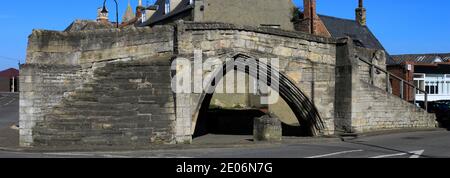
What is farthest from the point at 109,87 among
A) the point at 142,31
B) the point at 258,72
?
the point at 258,72

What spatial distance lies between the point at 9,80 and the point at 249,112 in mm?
54820

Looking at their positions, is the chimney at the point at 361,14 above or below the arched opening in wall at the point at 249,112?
above

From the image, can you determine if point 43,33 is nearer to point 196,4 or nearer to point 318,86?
point 318,86

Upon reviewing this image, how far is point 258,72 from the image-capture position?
17938mm

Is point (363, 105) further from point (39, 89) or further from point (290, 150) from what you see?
point (39, 89)

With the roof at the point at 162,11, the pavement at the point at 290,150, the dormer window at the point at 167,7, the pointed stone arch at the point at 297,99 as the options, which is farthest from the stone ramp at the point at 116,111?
the dormer window at the point at 167,7

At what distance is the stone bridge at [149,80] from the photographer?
582 inches

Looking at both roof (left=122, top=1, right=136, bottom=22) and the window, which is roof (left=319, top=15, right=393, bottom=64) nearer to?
the window

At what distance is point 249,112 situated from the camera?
2658 centimetres

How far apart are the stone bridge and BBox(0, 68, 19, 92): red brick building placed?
2219 inches

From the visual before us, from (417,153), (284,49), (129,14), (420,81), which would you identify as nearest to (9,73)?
(129,14)

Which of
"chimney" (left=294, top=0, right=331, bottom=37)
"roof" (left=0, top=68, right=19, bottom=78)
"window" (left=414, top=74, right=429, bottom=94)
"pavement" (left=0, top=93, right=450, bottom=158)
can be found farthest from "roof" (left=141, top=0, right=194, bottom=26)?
"roof" (left=0, top=68, right=19, bottom=78)

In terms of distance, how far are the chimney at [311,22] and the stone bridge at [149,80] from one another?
13.2 metres

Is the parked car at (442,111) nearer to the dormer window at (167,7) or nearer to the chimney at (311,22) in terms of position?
the chimney at (311,22)
